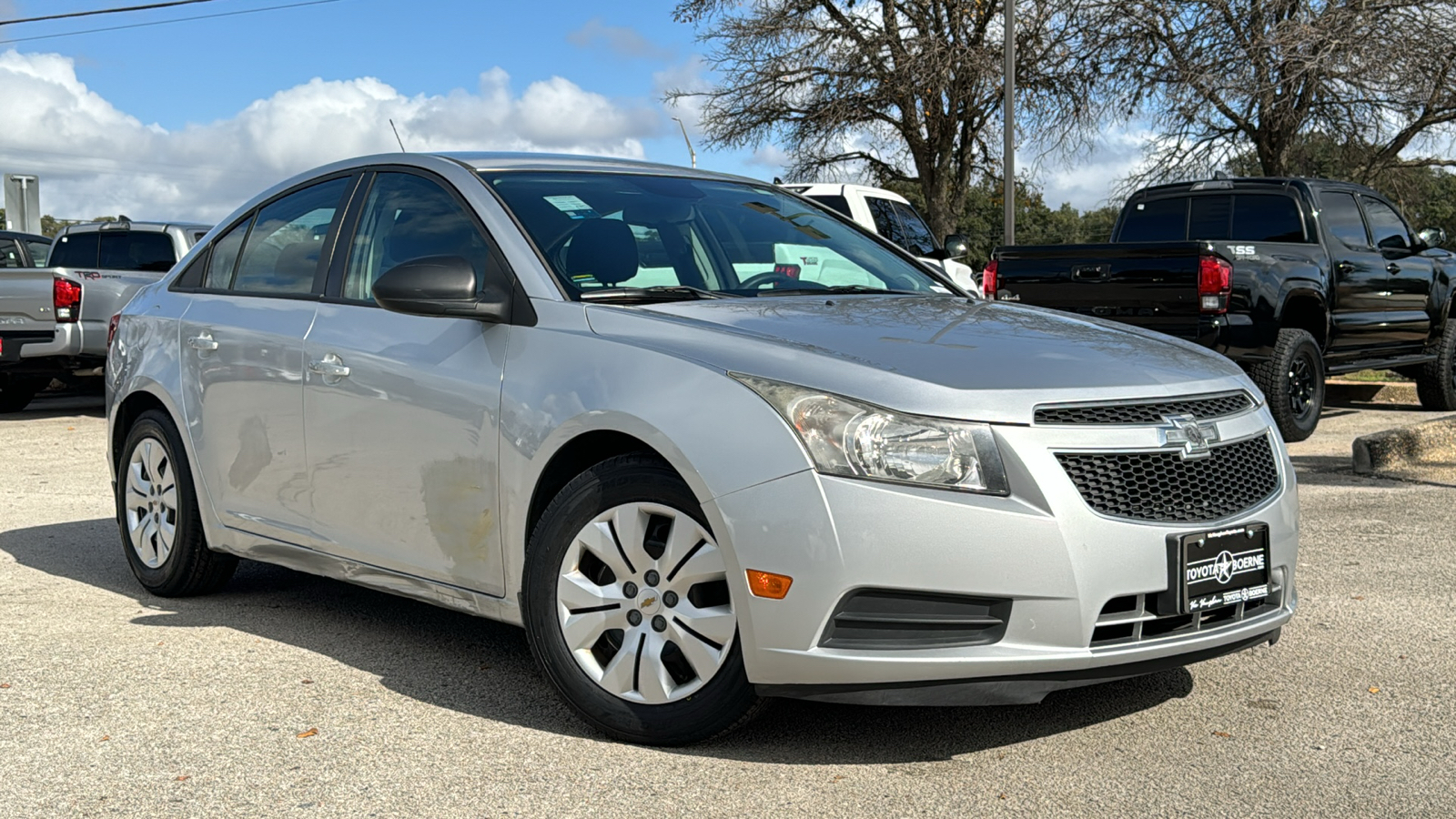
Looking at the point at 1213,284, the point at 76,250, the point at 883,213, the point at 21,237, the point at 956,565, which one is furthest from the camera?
the point at 21,237

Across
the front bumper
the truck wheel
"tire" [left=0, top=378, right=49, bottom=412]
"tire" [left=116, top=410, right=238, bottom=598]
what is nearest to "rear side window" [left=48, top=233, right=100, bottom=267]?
"tire" [left=0, top=378, right=49, bottom=412]

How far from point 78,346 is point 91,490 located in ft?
17.8

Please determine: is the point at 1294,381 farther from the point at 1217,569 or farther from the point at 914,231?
the point at 1217,569

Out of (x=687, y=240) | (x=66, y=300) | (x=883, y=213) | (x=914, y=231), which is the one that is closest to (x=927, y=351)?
(x=687, y=240)

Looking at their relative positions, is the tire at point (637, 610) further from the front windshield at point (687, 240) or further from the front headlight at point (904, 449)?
the front windshield at point (687, 240)

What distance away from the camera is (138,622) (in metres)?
5.41

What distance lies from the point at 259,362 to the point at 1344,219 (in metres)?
9.66

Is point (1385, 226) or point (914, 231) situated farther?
point (914, 231)

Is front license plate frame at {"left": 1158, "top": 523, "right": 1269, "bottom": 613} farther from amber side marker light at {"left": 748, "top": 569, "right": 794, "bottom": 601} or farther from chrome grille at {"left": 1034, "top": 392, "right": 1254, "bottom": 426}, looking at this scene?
amber side marker light at {"left": 748, "top": 569, "right": 794, "bottom": 601}

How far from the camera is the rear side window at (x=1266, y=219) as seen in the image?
1179cm

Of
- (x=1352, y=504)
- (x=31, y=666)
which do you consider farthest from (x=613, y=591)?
(x=1352, y=504)

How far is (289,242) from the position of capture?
17.9 ft

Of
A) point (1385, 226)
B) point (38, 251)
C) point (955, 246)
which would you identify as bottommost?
point (955, 246)

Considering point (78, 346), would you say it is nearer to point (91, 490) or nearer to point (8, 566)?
point (91, 490)
